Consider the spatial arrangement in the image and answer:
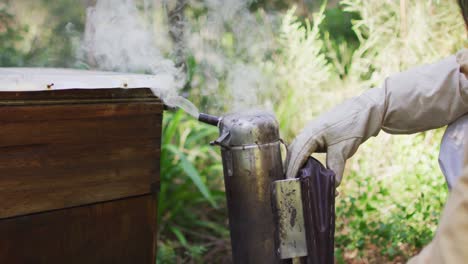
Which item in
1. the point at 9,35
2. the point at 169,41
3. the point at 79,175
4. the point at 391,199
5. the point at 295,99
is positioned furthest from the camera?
the point at 295,99

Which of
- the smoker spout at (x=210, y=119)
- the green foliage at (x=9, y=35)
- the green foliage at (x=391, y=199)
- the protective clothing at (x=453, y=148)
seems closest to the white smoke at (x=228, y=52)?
the smoker spout at (x=210, y=119)

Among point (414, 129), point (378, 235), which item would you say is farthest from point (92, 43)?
point (378, 235)

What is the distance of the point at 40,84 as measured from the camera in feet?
5.46

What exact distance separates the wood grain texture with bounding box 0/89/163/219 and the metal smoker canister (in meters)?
0.32

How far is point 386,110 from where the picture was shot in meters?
1.88

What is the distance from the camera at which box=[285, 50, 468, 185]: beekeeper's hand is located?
1.81m

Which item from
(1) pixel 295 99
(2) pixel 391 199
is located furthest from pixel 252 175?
(1) pixel 295 99

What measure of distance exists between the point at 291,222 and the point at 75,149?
76cm

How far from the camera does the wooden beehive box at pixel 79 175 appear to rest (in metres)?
1.70

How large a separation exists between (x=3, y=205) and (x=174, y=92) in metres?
0.71

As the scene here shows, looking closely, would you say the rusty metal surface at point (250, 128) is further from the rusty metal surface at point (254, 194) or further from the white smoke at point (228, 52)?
the white smoke at point (228, 52)

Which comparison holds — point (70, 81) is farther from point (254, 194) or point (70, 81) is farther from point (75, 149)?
point (254, 194)

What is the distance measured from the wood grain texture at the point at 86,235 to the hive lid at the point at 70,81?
0.43m

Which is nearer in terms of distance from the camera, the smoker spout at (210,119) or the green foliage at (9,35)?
the smoker spout at (210,119)
